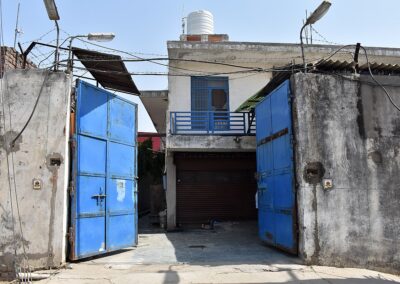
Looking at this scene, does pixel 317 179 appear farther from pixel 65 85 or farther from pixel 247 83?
pixel 247 83

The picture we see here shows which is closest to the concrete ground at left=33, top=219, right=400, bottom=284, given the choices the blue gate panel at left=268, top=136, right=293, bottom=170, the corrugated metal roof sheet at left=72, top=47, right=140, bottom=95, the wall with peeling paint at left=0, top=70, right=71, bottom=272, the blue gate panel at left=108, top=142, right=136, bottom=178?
the wall with peeling paint at left=0, top=70, right=71, bottom=272

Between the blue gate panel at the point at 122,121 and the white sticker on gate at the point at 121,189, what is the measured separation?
97 centimetres

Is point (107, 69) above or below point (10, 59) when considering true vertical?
below

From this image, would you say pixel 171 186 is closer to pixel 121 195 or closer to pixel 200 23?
pixel 121 195

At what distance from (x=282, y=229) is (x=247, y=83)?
25.9 ft

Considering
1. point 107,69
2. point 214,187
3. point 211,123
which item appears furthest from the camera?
point 214,187

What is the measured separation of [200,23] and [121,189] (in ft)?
32.9

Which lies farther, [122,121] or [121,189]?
[122,121]

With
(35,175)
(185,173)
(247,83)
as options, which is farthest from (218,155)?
(35,175)

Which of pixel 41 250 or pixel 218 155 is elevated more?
pixel 218 155

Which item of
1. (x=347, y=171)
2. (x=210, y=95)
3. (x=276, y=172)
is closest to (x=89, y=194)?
(x=276, y=172)

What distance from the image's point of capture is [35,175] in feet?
24.2

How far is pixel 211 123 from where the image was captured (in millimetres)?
13625

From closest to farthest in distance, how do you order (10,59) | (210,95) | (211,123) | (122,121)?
1. (10,59)
2. (122,121)
3. (211,123)
4. (210,95)
